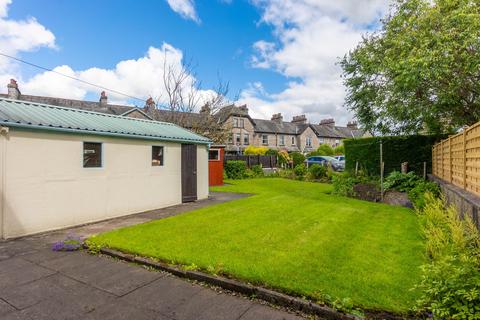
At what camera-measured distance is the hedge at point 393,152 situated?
13.8 m

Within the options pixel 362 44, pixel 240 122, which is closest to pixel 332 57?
pixel 362 44

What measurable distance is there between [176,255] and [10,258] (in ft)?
10.4

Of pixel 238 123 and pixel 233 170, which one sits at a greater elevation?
pixel 238 123

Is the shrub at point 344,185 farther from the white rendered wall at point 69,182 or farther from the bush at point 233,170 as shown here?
the bush at point 233,170

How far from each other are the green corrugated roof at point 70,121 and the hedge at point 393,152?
1051cm

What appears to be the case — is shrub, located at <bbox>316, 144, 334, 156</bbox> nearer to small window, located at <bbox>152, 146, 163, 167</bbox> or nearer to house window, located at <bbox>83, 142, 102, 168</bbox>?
small window, located at <bbox>152, 146, 163, 167</bbox>

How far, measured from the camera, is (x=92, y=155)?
8.02 meters

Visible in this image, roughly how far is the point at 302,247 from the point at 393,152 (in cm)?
1196

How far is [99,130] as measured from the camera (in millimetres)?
7910

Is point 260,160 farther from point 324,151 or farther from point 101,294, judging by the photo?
point 101,294

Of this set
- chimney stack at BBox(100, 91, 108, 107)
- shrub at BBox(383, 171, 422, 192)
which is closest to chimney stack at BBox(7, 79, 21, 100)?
chimney stack at BBox(100, 91, 108, 107)

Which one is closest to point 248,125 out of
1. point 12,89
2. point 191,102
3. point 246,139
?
point 246,139

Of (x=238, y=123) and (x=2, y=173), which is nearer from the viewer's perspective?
(x=2, y=173)

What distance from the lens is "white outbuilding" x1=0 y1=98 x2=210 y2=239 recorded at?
20.8 ft
